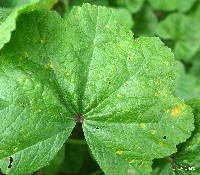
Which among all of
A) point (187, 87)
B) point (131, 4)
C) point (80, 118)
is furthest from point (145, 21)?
point (80, 118)

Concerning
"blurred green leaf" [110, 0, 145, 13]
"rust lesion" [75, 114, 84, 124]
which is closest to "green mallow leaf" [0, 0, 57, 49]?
"rust lesion" [75, 114, 84, 124]

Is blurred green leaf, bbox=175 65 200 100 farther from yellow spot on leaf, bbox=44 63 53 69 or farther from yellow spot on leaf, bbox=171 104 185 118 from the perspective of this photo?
yellow spot on leaf, bbox=44 63 53 69

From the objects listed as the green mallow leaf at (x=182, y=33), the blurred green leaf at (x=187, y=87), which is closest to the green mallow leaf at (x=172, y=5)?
the green mallow leaf at (x=182, y=33)

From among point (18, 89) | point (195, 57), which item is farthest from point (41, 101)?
point (195, 57)

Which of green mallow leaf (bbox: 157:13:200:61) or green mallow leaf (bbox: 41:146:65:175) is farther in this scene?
green mallow leaf (bbox: 157:13:200:61)

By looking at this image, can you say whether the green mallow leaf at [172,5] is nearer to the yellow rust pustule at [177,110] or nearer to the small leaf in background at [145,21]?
the small leaf in background at [145,21]

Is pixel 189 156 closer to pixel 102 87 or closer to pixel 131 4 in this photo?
pixel 102 87

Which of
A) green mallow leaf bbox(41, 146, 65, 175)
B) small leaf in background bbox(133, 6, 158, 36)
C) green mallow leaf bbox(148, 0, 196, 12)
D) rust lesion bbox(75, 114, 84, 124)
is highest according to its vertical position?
green mallow leaf bbox(148, 0, 196, 12)

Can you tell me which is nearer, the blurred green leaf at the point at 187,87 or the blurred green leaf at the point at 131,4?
the blurred green leaf at the point at 187,87
